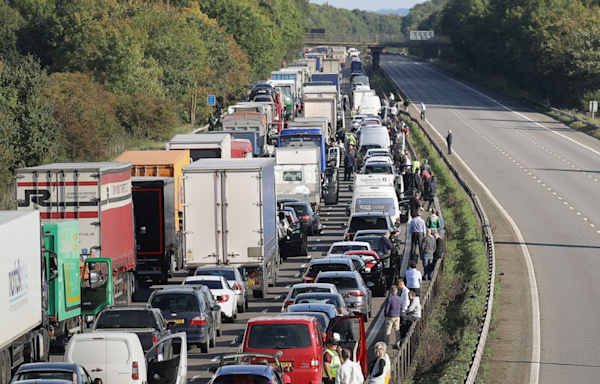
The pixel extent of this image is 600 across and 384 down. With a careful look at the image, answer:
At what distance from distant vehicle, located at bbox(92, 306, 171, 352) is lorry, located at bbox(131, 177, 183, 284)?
10433 mm

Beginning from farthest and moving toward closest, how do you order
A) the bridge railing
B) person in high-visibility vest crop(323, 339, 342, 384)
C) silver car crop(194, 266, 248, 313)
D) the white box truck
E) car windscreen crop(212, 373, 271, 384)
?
the bridge railing, silver car crop(194, 266, 248, 313), the white box truck, person in high-visibility vest crop(323, 339, 342, 384), car windscreen crop(212, 373, 271, 384)

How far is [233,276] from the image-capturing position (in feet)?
90.5

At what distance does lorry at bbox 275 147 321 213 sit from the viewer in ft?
144

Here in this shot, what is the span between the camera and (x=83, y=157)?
56.2 m

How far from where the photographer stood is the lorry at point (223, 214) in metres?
28.5

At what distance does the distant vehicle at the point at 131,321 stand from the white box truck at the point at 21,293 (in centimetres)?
107

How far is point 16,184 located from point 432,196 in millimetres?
21281

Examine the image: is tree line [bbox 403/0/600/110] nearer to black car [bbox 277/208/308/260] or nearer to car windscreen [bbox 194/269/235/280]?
black car [bbox 277/208/308/260]

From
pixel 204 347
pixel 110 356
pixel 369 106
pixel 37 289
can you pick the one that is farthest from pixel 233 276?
pixel 369 106

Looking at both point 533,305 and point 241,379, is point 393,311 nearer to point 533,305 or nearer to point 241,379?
point 533,305

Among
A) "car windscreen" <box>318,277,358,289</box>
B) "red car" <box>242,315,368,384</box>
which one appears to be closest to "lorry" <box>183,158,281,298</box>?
"car windscreen" <box>318,277,358,289</box>

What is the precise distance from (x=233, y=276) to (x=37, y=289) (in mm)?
7855

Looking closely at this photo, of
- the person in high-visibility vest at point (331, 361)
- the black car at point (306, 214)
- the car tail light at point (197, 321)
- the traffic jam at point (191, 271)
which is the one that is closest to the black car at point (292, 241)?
the traffic jam at point (191, 271)

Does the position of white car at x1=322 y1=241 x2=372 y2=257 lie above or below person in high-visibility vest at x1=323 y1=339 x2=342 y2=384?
below
